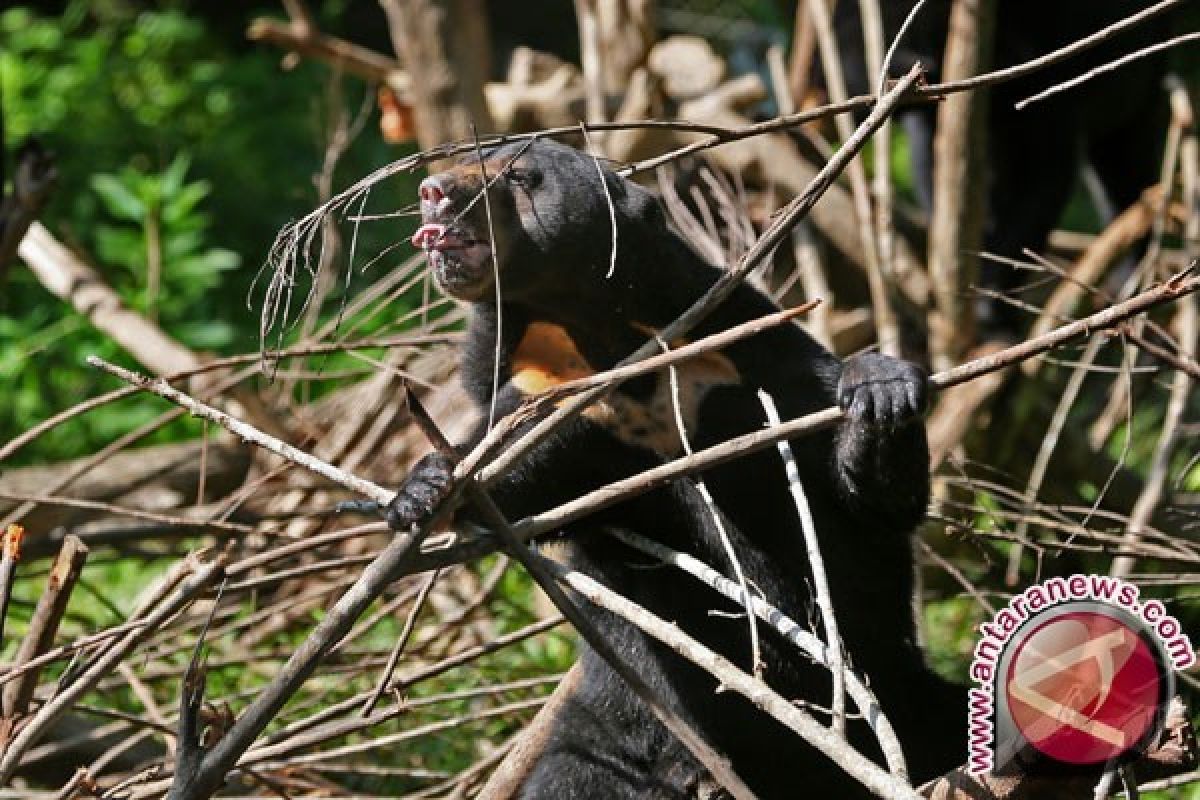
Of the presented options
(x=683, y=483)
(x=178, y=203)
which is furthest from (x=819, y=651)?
(x=178, y=203)

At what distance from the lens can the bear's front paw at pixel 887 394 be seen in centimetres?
363

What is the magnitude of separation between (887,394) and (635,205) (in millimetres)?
845

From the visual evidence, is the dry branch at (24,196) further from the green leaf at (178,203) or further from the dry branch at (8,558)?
the green leaf at (178,203)

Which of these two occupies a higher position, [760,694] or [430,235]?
[430,235]

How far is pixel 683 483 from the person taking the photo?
4.20 meters

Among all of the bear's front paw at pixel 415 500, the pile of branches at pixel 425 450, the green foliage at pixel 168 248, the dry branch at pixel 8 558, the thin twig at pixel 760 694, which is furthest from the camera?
the green foliage at pixel 168 248

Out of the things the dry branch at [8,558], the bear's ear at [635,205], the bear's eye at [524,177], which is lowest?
the dry branch at [8,558]

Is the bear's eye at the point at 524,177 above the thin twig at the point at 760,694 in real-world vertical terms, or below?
above

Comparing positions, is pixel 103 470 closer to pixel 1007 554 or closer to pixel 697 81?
pixel 697 81

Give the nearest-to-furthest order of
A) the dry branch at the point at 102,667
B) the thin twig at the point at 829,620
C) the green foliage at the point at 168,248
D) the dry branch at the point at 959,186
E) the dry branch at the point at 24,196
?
the thin twig at the point at 829,620 < the dry branch at the point at 102,667 < the dry branch at the point at 24,196 < the dry branch at the point at 959,186 < the green foliage at the point at 168,248

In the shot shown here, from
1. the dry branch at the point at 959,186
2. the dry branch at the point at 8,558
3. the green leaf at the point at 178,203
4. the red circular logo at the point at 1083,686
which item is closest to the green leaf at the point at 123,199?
the green leaf at the point at 178,203

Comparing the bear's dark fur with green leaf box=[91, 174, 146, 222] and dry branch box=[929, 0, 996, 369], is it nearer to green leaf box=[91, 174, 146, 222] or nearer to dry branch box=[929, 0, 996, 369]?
dry branch box=[929, 0, 996, 369]

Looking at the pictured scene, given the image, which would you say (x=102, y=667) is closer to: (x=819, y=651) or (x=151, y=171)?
(x=819, y=651)

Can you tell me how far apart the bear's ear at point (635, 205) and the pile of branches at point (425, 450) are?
0.33m
